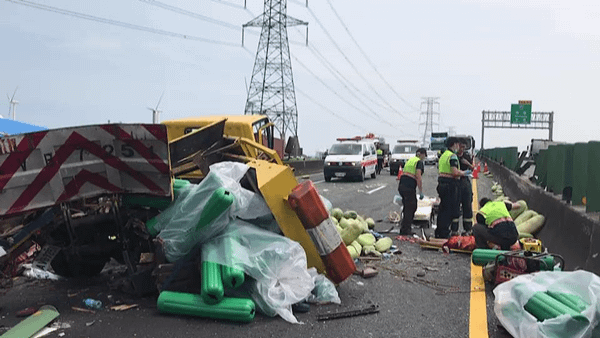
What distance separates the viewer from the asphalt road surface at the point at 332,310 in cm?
421

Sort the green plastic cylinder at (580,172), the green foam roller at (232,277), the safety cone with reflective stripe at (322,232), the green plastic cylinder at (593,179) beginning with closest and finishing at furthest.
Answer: the green foam roller at (232,277)
the safety cone with reflective stripe at (322,232)
the green plastic cylinder at (593,179)
the green plastic cylinder at (580,172)

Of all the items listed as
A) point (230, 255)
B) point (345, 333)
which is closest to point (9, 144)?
point (230, 255)

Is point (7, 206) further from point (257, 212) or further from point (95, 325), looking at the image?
point (257, 212)

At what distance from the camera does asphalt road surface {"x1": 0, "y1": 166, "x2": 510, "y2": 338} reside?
4.21m

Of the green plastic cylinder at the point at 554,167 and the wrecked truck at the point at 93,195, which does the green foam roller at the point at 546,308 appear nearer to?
the wrecked truck at the point at 93,195

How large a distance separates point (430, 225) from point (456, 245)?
2632 mm

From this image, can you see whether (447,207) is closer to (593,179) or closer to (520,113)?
(593,179)

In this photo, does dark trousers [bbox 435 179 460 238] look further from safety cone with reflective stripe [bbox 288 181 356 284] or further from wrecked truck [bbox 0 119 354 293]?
wrecked truck [bbox 0 119 354 293]

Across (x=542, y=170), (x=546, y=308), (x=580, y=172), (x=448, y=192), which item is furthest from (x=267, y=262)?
(x=542, y=170)

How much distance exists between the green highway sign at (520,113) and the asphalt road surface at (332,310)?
61.7m

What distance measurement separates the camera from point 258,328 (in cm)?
427

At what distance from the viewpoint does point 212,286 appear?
4.35m

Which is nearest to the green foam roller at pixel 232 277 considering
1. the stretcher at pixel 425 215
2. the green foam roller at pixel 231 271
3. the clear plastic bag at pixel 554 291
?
the green foam roller at pixel 231 271

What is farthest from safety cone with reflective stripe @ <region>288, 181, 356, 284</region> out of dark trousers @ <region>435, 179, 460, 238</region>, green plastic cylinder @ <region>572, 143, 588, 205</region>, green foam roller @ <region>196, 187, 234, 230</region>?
dark trousers @ <region>435, 179, 460, 238</region>
